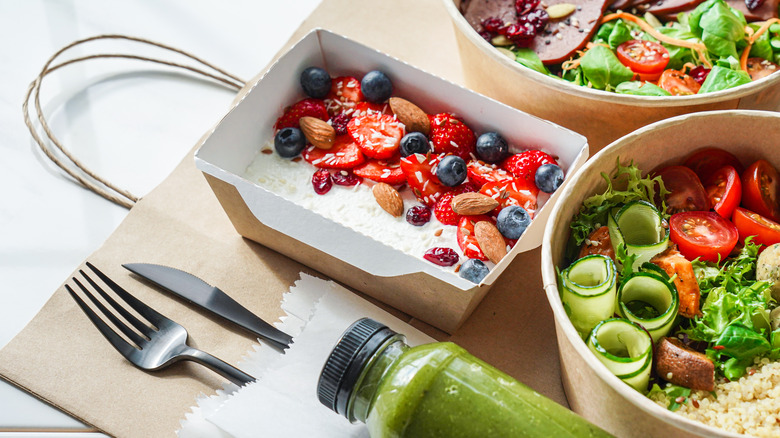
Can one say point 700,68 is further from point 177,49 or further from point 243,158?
point 177,49

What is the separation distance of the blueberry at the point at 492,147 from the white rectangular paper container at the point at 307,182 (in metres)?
0.03

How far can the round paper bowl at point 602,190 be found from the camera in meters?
0.93

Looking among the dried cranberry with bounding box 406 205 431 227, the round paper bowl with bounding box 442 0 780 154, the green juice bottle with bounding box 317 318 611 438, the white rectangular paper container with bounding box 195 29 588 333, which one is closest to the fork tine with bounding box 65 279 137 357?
the white rectangular paper container with bounding box 195 29 588 333

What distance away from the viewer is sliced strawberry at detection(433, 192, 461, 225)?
133 centimetres

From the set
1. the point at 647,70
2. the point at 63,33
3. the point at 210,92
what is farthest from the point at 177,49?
the point at 647,70

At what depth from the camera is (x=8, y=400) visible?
1.27m

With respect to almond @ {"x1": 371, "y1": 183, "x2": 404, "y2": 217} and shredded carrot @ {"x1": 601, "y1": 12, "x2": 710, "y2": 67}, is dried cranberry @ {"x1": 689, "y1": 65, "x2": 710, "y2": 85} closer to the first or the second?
shredded carrot @ {"x1": 601, "y1": 12, "x2": 710, "y2": 67}

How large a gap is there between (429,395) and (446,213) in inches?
18.0

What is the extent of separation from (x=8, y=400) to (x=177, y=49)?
909 mm

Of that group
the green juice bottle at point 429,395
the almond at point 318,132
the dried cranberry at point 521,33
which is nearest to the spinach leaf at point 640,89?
the dried cranberry at point 521,33

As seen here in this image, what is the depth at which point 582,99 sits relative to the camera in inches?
52.6

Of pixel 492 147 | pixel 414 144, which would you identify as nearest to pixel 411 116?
pixel 414 144

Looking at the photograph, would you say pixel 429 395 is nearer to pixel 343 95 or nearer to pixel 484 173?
pixel 484 173

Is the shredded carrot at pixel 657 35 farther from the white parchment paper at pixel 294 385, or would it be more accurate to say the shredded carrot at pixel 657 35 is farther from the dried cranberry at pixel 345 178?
the white parchment paper at pixel 294 385
